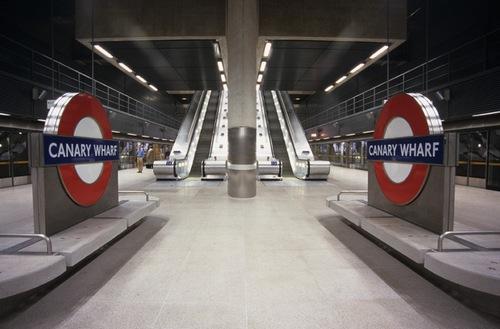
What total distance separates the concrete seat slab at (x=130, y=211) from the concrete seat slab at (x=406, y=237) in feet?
10.8

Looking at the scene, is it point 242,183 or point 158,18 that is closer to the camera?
point 242,183

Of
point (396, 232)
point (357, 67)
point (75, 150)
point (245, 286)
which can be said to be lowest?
point (245, 286)

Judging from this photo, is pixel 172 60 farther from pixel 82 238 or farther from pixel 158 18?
pixel 82 238

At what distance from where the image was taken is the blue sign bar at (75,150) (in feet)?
10.1

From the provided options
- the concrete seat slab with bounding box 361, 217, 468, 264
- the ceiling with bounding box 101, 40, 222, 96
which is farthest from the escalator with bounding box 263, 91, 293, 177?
the concrete seat slab with bounding box 361, 217, 468, 264

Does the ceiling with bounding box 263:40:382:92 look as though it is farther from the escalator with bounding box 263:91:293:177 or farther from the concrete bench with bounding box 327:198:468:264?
the concrete bench with bounding box 327:198:468:264

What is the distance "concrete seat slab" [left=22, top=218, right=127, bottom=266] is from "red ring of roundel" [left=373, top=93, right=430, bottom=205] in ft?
12.3

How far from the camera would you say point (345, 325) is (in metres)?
2.12

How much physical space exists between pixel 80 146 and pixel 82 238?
50.7 inches

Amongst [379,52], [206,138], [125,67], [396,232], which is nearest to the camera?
[396,232]

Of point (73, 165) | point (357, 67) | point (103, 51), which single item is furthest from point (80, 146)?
point (357, 67)

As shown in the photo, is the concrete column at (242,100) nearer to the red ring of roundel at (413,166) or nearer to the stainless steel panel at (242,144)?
the stainless steel panel at (242,144)

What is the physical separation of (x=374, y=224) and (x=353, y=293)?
129 cm

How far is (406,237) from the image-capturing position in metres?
3.07
